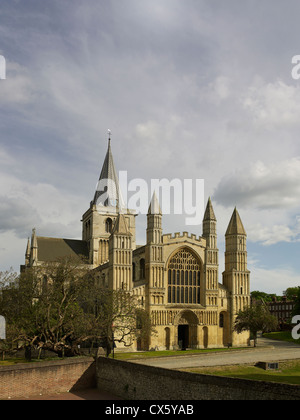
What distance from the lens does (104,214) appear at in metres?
80.6

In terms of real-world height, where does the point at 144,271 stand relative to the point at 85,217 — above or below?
below

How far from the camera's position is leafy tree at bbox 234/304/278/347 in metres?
57.8

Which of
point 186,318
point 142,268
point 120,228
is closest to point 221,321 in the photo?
Answer: point 186,318

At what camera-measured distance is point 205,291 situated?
63.3 meters

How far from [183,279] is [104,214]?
2346cm

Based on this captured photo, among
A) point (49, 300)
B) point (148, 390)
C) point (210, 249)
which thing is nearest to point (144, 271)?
point (210, 249)

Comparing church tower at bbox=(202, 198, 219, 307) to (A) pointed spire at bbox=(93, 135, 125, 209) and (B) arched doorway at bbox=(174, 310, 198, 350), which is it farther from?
(A) pointed spire at bbox=(93, 135, 125, 209)

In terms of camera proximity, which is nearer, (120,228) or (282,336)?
(120,228)

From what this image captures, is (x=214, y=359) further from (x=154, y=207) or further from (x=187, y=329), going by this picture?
(x=154, y=207)

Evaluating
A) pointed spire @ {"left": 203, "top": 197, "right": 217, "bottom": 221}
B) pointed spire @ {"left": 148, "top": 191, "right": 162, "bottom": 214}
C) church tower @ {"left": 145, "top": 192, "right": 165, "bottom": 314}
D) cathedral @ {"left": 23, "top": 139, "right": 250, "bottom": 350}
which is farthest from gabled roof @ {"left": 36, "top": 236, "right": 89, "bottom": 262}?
pointed spire @ {"left": 203, "top": 197, "right": 217, "bottom": 221}

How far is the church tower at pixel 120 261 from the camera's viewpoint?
57.9 metres

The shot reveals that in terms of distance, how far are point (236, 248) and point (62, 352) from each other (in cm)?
3394
